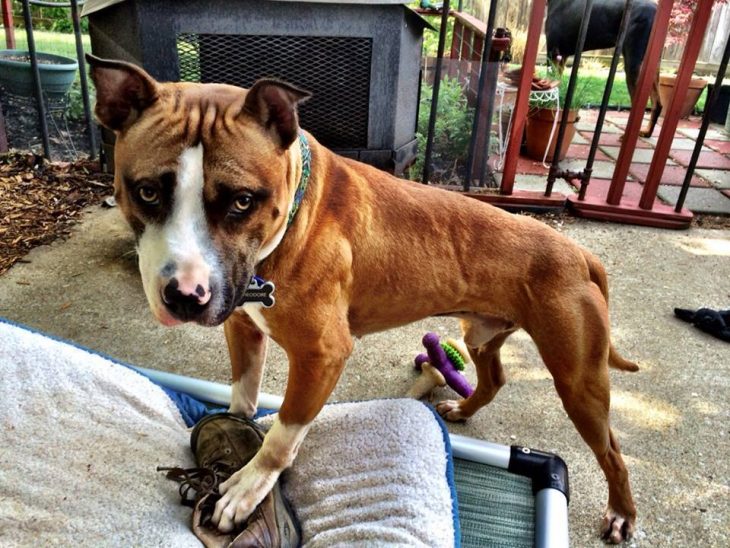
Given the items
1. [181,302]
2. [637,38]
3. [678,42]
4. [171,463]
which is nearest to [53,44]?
[637,38]

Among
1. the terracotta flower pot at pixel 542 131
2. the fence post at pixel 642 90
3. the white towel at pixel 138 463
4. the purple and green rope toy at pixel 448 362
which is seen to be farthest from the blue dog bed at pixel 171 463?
the terracotta flower pot at pixel 542 131

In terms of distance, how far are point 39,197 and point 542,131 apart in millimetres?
4396

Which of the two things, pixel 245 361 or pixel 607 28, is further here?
pixel 607 28

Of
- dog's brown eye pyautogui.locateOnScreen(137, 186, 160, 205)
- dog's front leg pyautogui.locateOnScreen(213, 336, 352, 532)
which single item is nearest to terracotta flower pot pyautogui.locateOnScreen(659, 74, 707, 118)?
dog's front leg pyautogui.locateOnScreen(213, 336, 352, 532)

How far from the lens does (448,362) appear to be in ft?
10.2

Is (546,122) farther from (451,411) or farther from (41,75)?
(41,75)

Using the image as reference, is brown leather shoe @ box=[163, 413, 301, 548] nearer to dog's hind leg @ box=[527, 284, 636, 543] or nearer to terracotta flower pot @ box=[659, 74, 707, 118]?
dog's hind leg @ box=[527, 284, 636, 543]

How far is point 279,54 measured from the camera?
366cm

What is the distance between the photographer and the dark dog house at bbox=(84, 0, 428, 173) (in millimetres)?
3322

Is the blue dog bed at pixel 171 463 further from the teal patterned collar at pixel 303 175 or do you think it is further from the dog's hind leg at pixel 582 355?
the teal patterned collar at pixel 303 175

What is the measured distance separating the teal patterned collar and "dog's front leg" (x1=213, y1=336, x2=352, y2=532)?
430 mm

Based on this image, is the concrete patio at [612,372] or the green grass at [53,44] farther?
the green grass at [53,44]

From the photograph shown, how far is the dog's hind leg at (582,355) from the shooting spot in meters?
2.12

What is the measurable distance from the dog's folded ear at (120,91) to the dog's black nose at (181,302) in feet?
1.60
